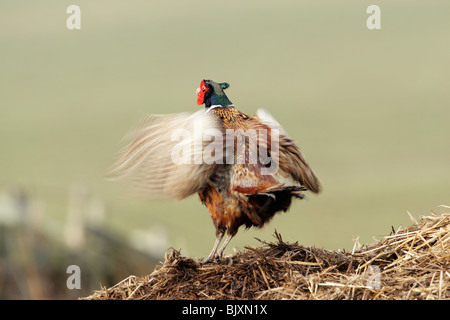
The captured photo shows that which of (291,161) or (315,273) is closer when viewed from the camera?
(315,273)

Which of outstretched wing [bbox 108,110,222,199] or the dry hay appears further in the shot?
outstretched wing [bbox 108,110,222,199]

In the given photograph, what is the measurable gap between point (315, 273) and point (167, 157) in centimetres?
155

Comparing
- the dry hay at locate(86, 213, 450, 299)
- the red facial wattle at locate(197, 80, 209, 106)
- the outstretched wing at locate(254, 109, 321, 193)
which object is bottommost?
the dry hay at locate(86, 213, 450, 299)

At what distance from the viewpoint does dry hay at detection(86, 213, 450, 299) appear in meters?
4.10

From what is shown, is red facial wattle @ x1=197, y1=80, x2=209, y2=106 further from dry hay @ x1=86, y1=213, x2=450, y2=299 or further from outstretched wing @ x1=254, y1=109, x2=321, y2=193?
dry hay @ x1=86, y1=213, x2=450, y2=299

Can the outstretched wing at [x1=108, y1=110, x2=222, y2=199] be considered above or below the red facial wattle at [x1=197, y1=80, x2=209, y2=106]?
below

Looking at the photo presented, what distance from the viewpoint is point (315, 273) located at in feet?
14.6

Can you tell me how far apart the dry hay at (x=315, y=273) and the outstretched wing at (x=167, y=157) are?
60cm

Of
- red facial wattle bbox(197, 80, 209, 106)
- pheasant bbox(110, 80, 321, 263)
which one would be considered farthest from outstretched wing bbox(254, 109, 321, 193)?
red facial wattle bbox(197, 80, 209, 106)

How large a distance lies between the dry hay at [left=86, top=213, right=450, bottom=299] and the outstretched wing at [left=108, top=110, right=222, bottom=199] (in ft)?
1.95

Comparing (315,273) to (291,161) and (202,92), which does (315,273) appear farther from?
(202,92)

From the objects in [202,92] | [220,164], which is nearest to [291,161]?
[220,164]

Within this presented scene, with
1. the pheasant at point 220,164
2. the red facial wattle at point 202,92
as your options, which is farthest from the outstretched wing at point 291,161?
the red facial wattle at point 202,92
